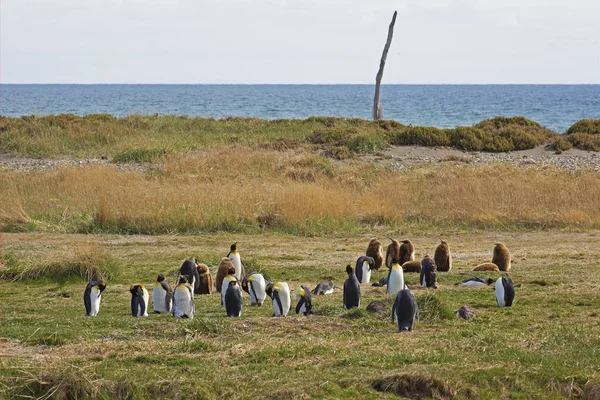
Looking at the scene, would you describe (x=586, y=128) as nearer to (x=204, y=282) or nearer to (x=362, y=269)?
(x=362, y=269)

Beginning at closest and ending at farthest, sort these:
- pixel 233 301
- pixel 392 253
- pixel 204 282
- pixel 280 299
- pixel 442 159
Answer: pixel 233 301 < pixel 280 299 < pixel 204 282 < pixel 392 253 < pixel 442 159

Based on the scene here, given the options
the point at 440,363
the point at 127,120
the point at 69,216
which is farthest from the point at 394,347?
the point at 127,120

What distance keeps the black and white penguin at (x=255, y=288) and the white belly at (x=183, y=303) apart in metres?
1.33

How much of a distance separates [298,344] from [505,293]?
3.33 meters

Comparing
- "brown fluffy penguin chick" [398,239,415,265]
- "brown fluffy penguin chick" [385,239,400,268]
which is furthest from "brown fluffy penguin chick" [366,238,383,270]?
"brown fluffy penguin chick" [398,239,415,265]

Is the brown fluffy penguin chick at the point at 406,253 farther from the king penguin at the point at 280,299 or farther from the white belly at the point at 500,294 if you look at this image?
the king penguin at the point at 280,299

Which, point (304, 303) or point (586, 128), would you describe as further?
point (586, 128)

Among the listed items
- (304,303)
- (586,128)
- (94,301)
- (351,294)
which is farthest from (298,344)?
(586,128)

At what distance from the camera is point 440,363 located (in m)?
7.94

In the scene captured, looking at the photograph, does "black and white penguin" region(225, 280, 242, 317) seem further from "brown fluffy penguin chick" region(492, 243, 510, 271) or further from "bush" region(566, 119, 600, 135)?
"bush" region(566, 119, 600, 135)

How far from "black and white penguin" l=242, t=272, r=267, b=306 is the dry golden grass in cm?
710

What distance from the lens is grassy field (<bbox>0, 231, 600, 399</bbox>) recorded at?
7.48 meters

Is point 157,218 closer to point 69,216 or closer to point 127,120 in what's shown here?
point 69,216

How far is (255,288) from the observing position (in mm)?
11367
